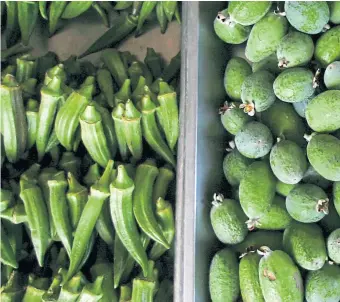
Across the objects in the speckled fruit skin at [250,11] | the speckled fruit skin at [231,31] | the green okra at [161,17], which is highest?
the speckled fruit skin at [250,11]

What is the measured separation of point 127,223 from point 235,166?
34 cm

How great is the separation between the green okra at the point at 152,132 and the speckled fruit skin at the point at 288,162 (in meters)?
0.37

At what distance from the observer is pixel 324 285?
119 centimetres

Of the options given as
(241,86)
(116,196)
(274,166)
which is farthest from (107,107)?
(274,166)

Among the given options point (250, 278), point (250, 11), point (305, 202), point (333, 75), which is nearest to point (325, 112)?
point (333, 75)

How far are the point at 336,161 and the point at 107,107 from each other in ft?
2.35

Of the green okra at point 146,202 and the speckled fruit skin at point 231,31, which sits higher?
the speckled fruit skin at point 231,31

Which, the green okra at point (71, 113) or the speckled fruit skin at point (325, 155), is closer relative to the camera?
the speckled fruit skin at point (325, 155)

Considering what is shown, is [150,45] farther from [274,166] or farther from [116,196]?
[274,166]

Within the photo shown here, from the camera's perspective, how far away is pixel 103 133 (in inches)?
59.1

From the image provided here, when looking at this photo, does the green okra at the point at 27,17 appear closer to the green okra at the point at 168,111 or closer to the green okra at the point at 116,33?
the green okra at the point at 116,33

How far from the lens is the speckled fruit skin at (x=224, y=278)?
1.31 meters

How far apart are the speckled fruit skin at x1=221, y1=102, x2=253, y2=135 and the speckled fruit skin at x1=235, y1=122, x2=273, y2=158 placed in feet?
0.18

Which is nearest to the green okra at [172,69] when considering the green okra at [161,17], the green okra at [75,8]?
the green okra at [161,17]
